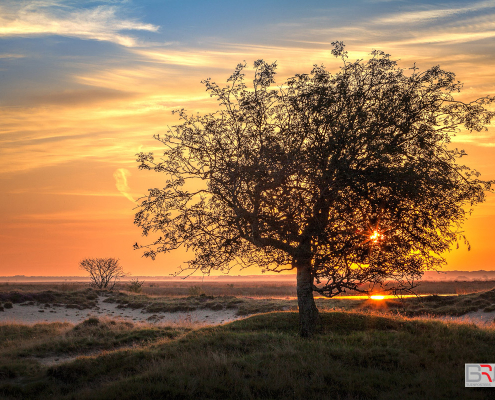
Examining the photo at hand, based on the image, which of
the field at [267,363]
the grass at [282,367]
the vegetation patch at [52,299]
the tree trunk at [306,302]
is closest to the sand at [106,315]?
the vegetation patch at [52,299]

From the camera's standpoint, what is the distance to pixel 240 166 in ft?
56.2

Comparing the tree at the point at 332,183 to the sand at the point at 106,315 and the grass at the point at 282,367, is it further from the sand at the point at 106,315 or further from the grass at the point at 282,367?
the sand at the point at 106,315

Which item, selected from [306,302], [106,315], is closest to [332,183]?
[306,302]

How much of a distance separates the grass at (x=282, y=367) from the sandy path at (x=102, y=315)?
1727cm

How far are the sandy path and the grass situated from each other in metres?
17.3

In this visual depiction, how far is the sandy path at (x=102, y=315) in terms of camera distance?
35.9 metres

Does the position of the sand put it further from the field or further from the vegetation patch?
the field

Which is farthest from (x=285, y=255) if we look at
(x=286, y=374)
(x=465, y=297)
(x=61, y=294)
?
(x=61, y=294)

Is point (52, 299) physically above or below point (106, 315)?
above

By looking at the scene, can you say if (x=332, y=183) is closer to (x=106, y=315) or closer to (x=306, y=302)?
(x=306, y=302)

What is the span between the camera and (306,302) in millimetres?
19094

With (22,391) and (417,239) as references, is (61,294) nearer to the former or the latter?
(22,391)

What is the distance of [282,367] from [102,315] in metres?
29.3

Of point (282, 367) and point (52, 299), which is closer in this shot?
point (282, 367)
